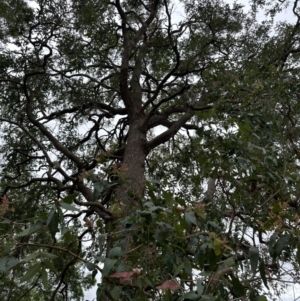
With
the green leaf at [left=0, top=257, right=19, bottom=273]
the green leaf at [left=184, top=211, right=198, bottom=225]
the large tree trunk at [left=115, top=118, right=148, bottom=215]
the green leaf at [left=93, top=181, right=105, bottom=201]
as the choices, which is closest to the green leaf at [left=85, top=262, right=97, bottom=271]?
the green leaf at [left=0, top=257, right=19, bottom=273]

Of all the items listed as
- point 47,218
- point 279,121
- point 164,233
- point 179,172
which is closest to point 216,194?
point 279,121

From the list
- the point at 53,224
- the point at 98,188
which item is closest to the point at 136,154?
the point at 98,188

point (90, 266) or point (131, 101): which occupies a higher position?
point (131, 101)

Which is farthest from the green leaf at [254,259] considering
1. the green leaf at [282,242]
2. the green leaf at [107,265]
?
the green leaf at [107,265]

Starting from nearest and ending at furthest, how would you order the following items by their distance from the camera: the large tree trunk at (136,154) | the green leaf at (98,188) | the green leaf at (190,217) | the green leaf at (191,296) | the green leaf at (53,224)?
the green leaf at (191,296) → the green leaf at (53,224) → the green leaf at (190,217) → the green leaf at (98,188) → the large tree trunk at (136,154)

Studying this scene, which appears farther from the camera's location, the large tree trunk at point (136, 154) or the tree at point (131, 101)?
the large tree trunk at point (136, 154)

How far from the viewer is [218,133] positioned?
3.17 metres

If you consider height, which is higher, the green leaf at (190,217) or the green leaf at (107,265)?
the green leaf at (190,217)

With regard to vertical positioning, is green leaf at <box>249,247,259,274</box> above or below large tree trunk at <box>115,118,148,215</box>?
below

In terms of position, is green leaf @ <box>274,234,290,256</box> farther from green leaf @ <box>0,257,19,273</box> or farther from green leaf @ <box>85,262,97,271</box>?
green leaf @ <box>0,257,19,273</box>

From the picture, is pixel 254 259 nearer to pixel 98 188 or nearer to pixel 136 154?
pixel 98 188

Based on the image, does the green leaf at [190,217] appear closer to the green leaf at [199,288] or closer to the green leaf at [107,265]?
the green leaf at [199,288]

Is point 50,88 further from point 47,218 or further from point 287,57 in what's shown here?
point 47,218

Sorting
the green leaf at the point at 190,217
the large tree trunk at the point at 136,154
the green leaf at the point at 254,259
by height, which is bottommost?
the green leaf at the point at 254,259
